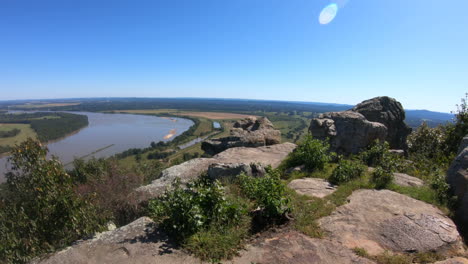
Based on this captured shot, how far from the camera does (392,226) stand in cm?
473

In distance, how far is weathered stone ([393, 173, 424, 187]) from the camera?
22.4 feet

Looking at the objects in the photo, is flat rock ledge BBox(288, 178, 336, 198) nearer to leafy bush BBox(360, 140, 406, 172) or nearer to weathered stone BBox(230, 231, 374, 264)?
weathered stone BBox(230, 231, 374, 264)

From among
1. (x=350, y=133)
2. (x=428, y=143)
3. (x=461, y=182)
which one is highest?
(x=350, y=133)

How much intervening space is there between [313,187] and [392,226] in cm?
228

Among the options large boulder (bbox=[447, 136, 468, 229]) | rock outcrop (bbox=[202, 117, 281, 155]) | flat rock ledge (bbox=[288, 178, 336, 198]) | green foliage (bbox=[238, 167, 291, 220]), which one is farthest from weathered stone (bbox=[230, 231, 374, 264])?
rock outcrop (bbox=[202, 117, 281, 155])

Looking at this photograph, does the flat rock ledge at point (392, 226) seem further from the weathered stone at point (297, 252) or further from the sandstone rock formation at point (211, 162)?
the sandstone rock formation at point (211, 162)

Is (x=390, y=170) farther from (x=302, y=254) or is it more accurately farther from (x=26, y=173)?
(x=26, y=173)

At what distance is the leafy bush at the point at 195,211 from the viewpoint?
14.2 ft

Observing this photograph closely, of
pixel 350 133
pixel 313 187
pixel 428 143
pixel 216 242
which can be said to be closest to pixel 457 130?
pixel 428 143

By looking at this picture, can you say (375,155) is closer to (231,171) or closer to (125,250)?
(231,171)

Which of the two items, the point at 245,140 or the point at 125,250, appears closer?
the point at 125,250

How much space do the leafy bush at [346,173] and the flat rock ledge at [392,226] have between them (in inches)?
48.2

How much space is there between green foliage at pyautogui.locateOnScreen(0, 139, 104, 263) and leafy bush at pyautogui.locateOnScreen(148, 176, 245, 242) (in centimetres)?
146

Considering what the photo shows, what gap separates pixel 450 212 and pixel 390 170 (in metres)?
1.79
